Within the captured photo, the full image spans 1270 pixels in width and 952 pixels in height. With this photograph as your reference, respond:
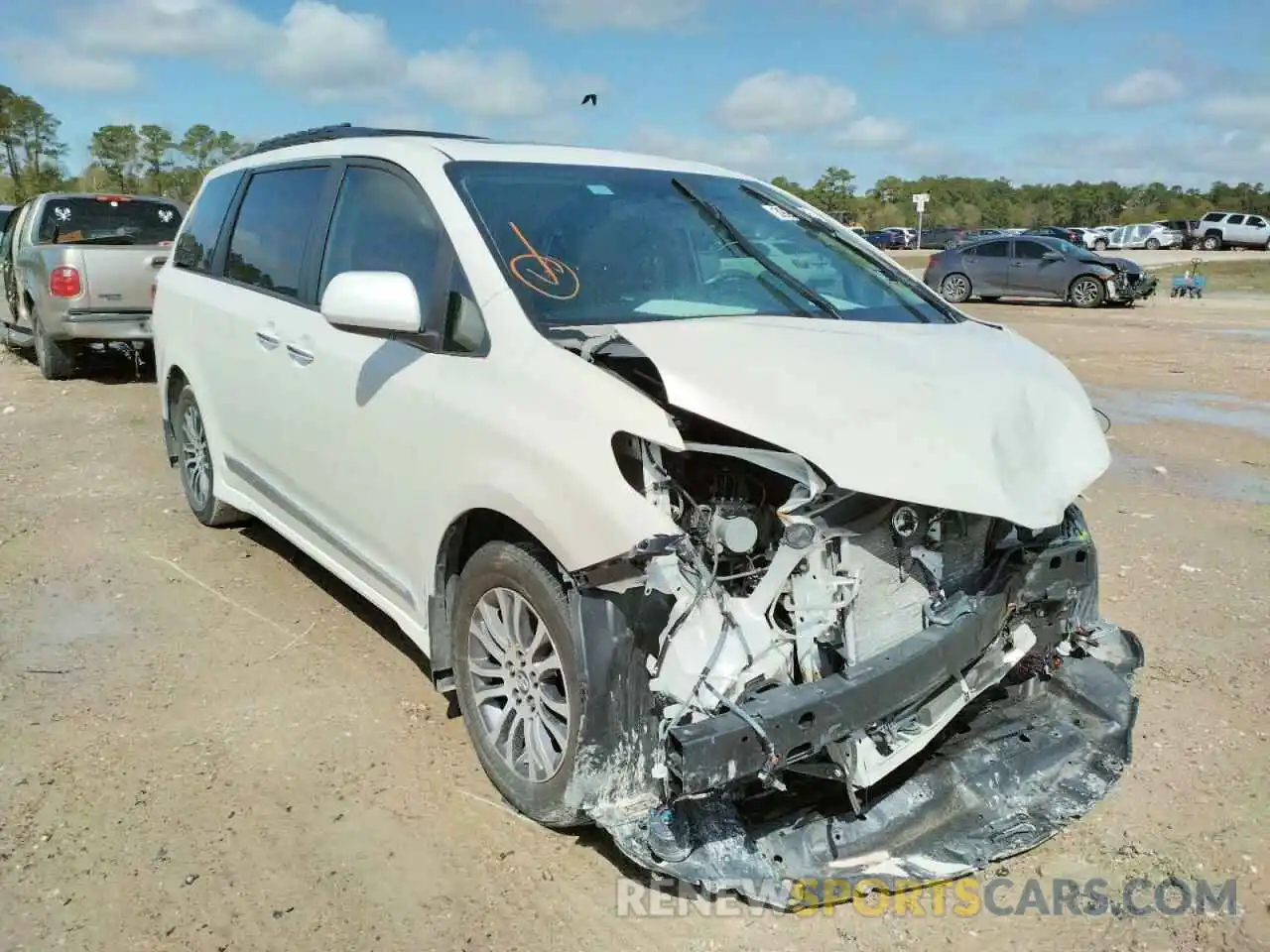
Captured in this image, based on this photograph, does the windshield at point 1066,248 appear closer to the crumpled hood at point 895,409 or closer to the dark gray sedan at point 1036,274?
the dark gray sedan at point 1036,274

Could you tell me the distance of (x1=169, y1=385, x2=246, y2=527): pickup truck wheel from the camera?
5.59 metres

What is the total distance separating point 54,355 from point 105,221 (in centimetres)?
150

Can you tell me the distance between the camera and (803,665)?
2.75m

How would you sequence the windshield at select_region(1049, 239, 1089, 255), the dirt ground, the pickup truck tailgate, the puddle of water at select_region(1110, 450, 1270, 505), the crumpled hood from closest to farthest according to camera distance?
the crumpled hood
the dirt ground
the puddle of water at select_region(1110, 450, 1270, 505)
the pickup truck tailgate
the windshield at select_region(1049, 239, 1089, 255)

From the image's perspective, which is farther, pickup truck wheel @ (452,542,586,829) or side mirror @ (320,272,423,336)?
side mirror @ (320,272,423,336)

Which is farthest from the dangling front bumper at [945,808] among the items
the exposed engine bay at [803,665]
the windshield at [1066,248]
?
the windshield at [1066,248]

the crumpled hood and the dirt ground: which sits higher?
the crumpled hood

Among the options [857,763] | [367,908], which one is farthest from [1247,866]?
[367,908]

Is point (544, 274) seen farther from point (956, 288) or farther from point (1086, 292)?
point (956, 288)

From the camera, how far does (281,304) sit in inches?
170

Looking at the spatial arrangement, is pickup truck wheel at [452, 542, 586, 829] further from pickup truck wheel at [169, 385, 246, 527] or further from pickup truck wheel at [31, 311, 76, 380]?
pickup truck wheel at [31, 311, 76, 380]

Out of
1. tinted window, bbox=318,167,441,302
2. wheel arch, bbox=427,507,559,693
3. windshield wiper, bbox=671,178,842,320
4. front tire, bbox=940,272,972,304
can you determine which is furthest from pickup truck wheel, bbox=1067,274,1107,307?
wheel arch, bbox=427,507,559,693

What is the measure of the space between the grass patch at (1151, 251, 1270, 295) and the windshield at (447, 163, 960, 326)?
25699 millimetres

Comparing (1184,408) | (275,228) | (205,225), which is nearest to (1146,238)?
(1184,408)
